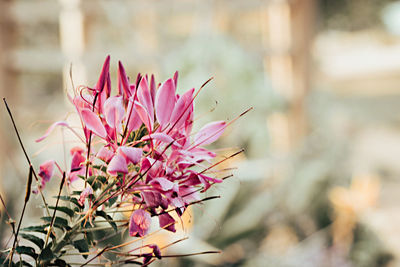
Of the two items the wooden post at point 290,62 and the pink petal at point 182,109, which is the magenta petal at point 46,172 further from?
the wooden post at point 290,62

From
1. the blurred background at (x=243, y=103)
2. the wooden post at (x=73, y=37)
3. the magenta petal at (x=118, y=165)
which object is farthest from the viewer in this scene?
the wooden post at (x=73, y=37)

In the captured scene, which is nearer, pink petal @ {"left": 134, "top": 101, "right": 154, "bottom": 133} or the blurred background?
pink petal @ {"left": 134, "top": 101, "right": 154, "bottom": 133}

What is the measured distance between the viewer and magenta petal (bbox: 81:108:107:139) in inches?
7.3

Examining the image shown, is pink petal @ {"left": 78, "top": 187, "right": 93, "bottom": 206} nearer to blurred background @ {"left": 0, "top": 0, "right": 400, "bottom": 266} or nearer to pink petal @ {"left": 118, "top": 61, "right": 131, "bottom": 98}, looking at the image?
pink petal @ {"left": 118, "top": 61, "right": 131, "bottom": 98}

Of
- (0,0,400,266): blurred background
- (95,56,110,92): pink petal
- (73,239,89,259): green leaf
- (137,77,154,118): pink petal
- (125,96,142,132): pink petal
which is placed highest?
(95,56,110,92): pink petal

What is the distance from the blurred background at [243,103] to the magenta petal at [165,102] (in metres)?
0.84

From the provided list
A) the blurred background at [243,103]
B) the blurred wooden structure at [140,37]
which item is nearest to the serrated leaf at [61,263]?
the blurred background at [243,103]

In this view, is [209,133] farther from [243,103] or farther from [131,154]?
[243,103]

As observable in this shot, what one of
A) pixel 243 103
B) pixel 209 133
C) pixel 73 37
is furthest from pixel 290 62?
pixel 209 133

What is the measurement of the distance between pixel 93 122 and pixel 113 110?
1 centimetres

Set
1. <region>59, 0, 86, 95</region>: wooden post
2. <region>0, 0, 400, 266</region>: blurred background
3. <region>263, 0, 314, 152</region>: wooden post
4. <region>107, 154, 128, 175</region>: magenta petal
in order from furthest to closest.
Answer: <region>263, 0, 314, 152</region>: wooden post < <region>59, 0, 86, 95</region>: wooden post < <region>0, 0, 400, 266</region>: blurred background < <region>107, 154, 128, 175</region>: magenta petal

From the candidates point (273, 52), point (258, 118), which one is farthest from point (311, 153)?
point (273, 52)

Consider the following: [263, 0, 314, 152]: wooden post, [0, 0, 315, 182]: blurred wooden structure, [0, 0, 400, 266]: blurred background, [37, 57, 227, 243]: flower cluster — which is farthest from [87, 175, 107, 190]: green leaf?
[263, 0, 314, 152]: wooden post

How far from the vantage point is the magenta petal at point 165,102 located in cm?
20
